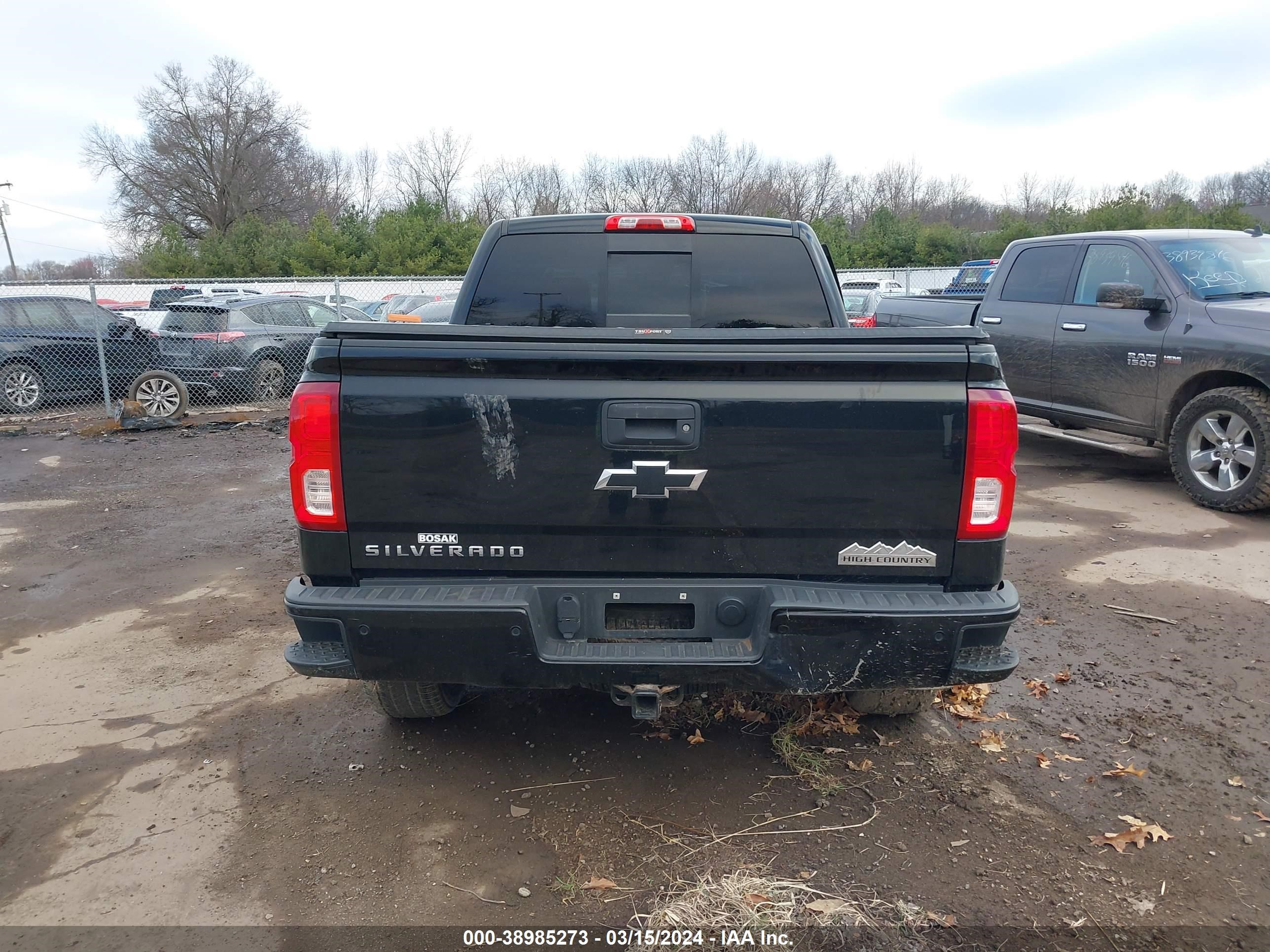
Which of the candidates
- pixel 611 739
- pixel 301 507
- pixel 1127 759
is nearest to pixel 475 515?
pixel 301 507

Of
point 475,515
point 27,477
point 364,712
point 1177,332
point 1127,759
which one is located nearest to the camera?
point 475,515

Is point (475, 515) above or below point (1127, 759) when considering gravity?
above

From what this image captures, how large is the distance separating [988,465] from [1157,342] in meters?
5.34

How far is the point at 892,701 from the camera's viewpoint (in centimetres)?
341

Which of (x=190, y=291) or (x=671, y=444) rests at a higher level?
A: (x=190, y=291)

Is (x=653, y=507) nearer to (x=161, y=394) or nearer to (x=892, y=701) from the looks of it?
(x=892, y=701)

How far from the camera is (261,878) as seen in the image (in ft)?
A: 8.76

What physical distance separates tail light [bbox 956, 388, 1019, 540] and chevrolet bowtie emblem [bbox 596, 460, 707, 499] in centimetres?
82

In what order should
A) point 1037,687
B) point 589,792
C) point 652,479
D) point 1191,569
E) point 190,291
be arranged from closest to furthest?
point 652,479, point 589,792, point 1037,687, point 1191,569, point 190,291

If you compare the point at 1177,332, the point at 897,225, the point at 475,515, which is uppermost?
the point at 897,225

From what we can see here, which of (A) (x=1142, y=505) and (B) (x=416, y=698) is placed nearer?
(B) (x=416, y=698)

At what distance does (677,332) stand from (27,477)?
9.16 metres

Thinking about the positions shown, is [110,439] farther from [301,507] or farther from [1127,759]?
[1127,759]

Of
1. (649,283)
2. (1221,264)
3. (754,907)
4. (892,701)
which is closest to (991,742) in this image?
(892,701)
